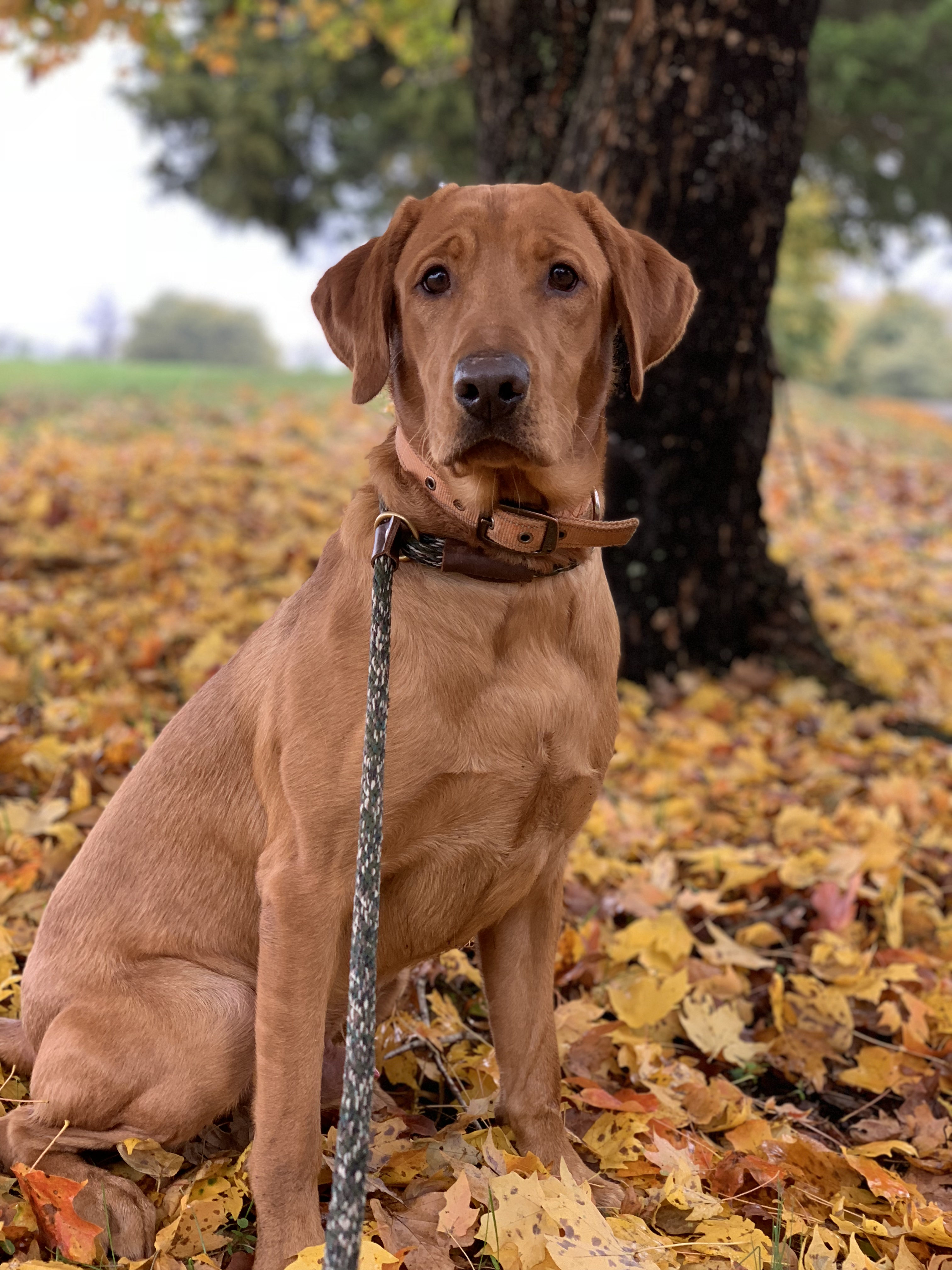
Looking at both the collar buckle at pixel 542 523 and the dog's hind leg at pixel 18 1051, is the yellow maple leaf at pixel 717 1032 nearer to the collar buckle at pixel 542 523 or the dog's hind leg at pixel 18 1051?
the collar buckle at pixel 542 523

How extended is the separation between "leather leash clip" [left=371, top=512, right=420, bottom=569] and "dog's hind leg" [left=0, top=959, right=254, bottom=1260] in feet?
3.45

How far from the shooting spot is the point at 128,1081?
7.62ft

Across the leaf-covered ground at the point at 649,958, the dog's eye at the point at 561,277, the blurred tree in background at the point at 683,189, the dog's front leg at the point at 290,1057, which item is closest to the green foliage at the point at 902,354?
the blurred tree in background at the point at 683,189

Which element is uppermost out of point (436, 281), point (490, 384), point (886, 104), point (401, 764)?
point (886, 104)

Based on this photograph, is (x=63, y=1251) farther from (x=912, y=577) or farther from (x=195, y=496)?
(x=912, y=577)

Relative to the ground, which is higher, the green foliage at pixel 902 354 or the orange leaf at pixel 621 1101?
the green foliage at pixel 902 354

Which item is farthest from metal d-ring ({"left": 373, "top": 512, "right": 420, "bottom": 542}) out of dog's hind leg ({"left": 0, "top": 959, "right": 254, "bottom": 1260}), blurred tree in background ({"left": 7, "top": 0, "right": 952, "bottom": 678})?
blurred tree in background ({"left": 7, "top": 0, "right": 952, "bottom": 678})

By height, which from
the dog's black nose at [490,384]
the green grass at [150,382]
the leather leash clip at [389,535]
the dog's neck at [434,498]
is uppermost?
the green grass at [150,382]

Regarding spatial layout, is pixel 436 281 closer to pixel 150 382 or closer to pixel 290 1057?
pixel 290 1057

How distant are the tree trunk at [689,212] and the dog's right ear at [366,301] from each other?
9.76ft

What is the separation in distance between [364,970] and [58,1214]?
0.92m

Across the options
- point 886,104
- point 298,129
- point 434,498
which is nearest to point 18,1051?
point 434,498

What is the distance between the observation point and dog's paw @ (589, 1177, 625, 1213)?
2436 millimetres

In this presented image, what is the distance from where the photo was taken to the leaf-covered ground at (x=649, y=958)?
7.47 ft
